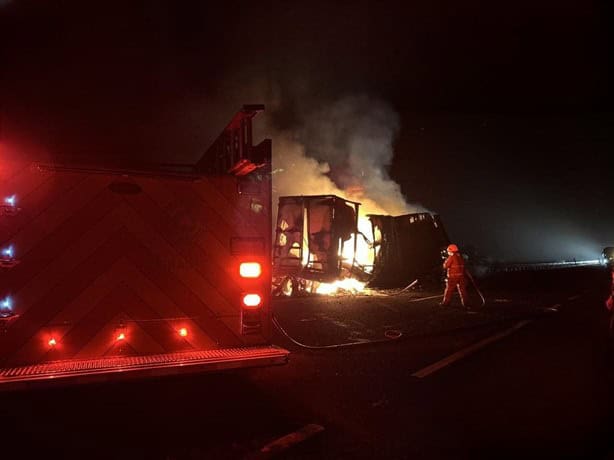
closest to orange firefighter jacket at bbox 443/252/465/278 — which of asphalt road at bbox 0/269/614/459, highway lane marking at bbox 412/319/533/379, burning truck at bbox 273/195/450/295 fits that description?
highway lane marking at bbox 412/319/533/379

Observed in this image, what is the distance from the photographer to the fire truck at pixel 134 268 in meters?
3.25

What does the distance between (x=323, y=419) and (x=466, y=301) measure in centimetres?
716

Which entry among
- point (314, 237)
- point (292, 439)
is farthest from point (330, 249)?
point (292, 439)

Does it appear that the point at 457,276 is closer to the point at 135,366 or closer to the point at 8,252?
the point at 135,366

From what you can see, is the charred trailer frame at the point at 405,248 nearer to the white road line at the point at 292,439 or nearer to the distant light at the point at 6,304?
the white road line at the point at 292,439

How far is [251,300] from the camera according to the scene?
3.94 metres

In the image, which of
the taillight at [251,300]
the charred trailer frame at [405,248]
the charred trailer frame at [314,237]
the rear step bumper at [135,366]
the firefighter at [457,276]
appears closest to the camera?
the rear step bumper at [135,366]

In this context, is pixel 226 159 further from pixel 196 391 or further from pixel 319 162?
pixel 319 162

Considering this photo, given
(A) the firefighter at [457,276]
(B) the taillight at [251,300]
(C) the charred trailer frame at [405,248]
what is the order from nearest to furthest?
(B) the taillight at [251,300]
(A) the firefighter at [457,276]
(C) the charred trailer frame at [405,248]

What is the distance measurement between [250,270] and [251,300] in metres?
0.27

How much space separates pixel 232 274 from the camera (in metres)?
3.99

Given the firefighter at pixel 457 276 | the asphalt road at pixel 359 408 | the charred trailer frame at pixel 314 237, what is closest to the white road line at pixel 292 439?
the asphalt road at pixel 359 408

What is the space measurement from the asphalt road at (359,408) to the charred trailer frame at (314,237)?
562 cm

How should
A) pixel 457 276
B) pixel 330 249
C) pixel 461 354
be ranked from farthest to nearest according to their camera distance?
pixel 330 249 → pixel 457 276 → pixel 461 354
